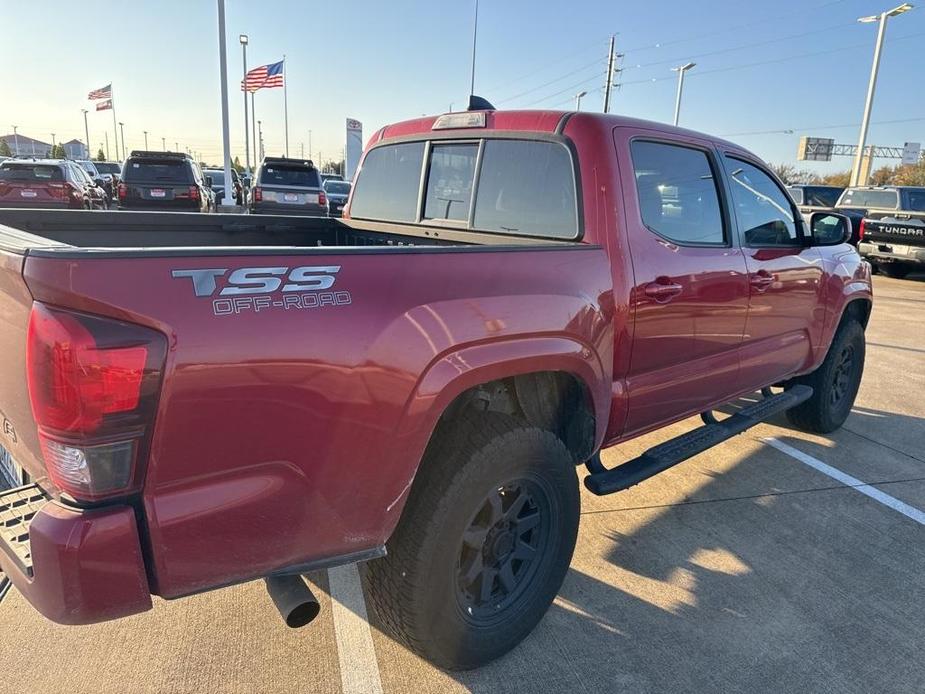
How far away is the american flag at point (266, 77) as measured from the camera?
24094mm

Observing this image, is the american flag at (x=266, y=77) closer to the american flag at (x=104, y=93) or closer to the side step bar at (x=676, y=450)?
the american flag at (x=104, y=93)

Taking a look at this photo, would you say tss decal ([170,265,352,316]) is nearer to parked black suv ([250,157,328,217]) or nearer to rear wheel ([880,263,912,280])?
parked black suv ([250,157,328,217])

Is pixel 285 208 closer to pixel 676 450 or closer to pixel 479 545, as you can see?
pixel 676 450

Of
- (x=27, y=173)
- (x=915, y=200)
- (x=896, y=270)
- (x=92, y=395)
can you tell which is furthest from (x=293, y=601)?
(x=915, y=200)

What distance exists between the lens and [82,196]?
1507 centimetres

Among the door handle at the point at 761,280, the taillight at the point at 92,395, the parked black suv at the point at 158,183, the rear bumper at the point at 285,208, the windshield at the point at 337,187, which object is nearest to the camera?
the taillight at the point at 92,395

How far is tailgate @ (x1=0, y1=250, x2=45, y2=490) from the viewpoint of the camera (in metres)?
1.62

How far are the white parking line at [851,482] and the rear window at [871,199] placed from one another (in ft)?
48.6

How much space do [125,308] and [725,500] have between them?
3564mm

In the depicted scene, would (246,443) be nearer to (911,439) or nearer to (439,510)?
(439,510)

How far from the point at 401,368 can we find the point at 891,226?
16.5 meters

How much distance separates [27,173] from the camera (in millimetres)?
14141

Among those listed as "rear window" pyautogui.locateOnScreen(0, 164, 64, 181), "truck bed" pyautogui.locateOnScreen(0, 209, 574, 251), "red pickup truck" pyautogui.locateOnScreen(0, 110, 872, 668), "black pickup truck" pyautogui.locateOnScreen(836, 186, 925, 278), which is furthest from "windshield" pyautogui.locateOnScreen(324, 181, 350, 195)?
"red pickup truck" pyautogui.locateOnScreen(0, 110, 872, 668)

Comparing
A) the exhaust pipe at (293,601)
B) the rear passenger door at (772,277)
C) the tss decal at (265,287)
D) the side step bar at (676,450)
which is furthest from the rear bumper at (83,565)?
the rear passenger door at (772,277)
